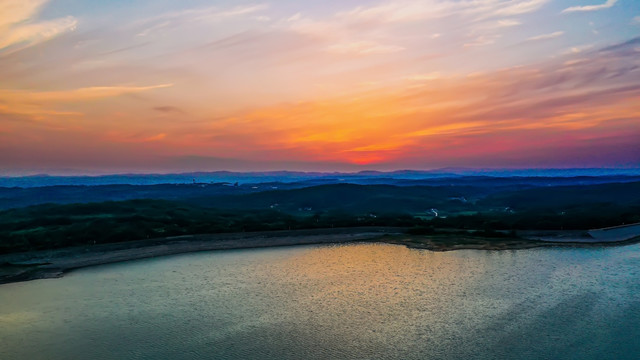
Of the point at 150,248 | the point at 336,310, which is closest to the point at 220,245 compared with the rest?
the point at 150,248

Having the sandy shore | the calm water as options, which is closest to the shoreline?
the sandy shore

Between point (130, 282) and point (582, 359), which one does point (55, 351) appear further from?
point (582, 359)

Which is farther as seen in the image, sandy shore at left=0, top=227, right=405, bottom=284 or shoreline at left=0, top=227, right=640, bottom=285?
shoreline at left=0, top=227, right=640, bottom=285

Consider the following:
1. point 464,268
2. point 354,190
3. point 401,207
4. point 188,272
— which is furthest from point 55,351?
point 354,190

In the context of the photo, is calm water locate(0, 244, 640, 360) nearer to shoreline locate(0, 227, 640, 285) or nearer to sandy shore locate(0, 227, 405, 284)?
sandy shore locate(0, 227, 405, 284)

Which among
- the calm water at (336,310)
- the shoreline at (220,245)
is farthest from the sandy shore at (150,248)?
the calm water at (336,310)

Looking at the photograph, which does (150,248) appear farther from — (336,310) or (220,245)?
(336,310)
